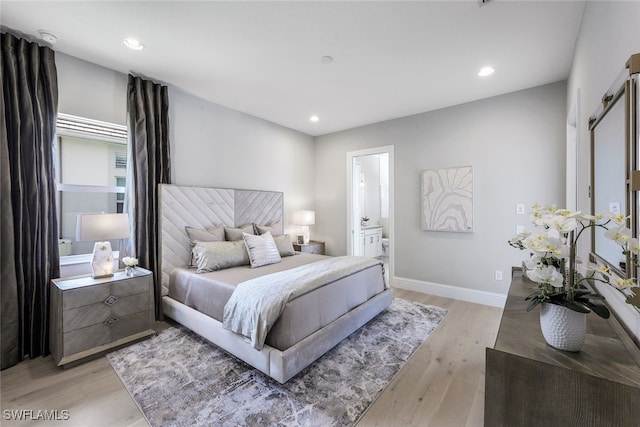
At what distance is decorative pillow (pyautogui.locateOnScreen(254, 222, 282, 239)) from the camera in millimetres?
3795

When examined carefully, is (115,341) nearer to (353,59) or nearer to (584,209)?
(353,59)

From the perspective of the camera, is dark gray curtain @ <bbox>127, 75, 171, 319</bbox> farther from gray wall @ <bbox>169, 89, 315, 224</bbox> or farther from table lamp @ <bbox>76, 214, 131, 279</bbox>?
table lamp @ <bbox>76, 214, 131, 279</bbox>

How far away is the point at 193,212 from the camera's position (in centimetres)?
326

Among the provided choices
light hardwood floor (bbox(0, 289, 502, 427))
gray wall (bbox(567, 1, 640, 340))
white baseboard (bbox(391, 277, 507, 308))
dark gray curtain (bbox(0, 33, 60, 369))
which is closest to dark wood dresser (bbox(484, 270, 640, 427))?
gray wall (bbox(567, 1, 640, 340))

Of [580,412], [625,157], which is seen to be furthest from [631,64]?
[580,412]

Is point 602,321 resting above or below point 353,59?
below

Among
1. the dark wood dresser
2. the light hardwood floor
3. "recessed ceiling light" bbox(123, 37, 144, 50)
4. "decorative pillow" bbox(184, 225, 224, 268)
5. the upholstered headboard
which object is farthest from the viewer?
"decorative pillow" bbox(184, 225, 224, 268)

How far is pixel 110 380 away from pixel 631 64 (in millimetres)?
3351

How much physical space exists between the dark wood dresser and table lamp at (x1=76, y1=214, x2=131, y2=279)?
286 centimetres

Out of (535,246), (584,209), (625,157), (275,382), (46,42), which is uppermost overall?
(46,42)

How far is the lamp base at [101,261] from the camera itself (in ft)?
7.92

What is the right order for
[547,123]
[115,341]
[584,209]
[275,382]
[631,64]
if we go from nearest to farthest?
[631,64], [584,209], [275,382], [115,341], [547,123]

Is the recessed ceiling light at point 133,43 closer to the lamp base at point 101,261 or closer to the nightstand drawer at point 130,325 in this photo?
the lamp base at point 101,261

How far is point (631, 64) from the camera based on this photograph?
36.6 inches
